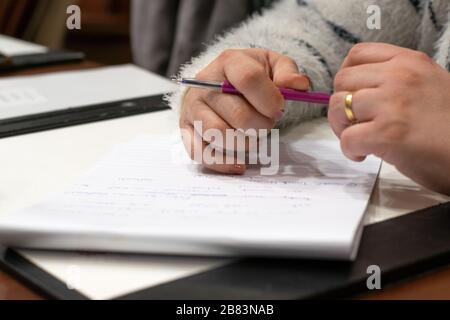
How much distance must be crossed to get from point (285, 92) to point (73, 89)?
15.9 inches

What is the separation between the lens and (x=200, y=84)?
63cm

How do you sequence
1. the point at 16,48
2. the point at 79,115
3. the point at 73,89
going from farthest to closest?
the point at 16,48 → the point at 73,89 → the point at 79,115

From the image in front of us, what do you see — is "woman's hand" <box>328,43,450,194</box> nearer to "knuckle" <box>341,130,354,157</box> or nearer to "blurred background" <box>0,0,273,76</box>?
"knuckle" <box>341,130,354,157</box>

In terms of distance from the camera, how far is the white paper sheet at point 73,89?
2.76ft

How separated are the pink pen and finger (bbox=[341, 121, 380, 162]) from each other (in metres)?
0.06

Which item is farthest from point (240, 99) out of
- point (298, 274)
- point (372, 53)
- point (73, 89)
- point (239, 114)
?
point (73, 89)

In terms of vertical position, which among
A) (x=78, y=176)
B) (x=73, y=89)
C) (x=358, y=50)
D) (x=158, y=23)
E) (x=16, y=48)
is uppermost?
(x=158, y=23)

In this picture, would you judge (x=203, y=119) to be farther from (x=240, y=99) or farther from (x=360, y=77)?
(x=360, y=77)

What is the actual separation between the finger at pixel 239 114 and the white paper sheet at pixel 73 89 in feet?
0.91

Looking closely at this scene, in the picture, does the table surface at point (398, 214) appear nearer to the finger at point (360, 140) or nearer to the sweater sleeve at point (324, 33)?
the finger at point (360, 140)

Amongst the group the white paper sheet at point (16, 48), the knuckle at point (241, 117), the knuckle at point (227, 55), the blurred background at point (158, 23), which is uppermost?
the blurred background at point (158, 23)

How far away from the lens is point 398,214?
1.70ft

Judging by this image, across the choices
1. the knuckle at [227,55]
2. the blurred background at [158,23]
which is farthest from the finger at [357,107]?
the blurred background at [158,23]

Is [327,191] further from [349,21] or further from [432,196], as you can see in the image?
[349,21]
